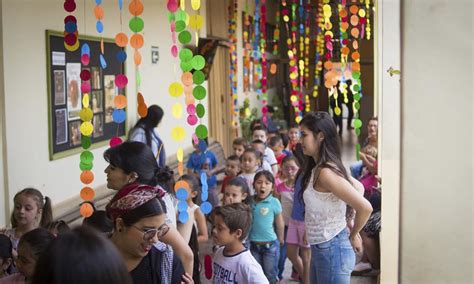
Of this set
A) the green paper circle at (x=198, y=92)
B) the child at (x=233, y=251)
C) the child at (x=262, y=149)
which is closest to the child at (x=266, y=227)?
the child at (x=262, y=149)

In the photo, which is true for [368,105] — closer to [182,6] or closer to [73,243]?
[182,6]

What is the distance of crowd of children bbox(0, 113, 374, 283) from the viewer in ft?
8.68

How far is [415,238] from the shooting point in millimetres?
2533

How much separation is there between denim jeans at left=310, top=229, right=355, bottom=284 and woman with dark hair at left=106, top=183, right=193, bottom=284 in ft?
4.31

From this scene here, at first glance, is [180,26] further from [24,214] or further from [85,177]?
[24,214]

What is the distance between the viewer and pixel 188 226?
4520 mm

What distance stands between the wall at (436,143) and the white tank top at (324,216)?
1.27m

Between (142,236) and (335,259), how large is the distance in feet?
4.93

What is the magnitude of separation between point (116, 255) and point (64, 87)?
204 inches

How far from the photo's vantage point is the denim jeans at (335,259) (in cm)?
384

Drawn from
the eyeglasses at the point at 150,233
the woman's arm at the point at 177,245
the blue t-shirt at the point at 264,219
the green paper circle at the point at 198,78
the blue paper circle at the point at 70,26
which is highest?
the blue paper circle at the point at 70,26

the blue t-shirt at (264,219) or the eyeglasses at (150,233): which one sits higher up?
the eyeglasses at (150,233)

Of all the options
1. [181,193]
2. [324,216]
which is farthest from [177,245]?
[324,216]

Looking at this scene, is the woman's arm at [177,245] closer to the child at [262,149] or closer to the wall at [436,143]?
the wall at [436,143]
